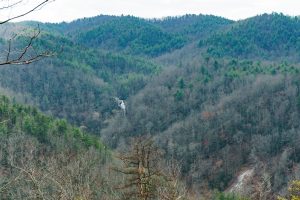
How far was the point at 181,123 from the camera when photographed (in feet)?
384

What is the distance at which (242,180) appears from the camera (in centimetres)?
8712

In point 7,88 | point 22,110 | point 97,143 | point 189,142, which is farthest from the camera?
point 7,88

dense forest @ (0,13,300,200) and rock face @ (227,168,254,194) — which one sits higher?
dense forest @ (0,13,300,200)

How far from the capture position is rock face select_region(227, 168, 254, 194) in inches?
3280

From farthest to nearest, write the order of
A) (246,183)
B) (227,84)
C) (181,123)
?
(227,84) → (181,123) → (246,183)

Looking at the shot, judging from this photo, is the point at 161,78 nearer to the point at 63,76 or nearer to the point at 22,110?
the point at 63,76

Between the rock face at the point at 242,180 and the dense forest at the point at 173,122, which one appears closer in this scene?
the dense forest at the point at 173,122

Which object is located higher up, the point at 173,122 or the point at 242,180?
the point at 173,122

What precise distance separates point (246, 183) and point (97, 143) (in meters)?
27.7

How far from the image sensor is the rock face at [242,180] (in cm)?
8331

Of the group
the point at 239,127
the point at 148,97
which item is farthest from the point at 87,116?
the point at 239,127

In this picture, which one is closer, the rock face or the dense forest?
the dense forest

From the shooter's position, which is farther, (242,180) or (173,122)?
(173,122)

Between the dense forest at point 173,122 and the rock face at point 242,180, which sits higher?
the dense forest at point 173,122
